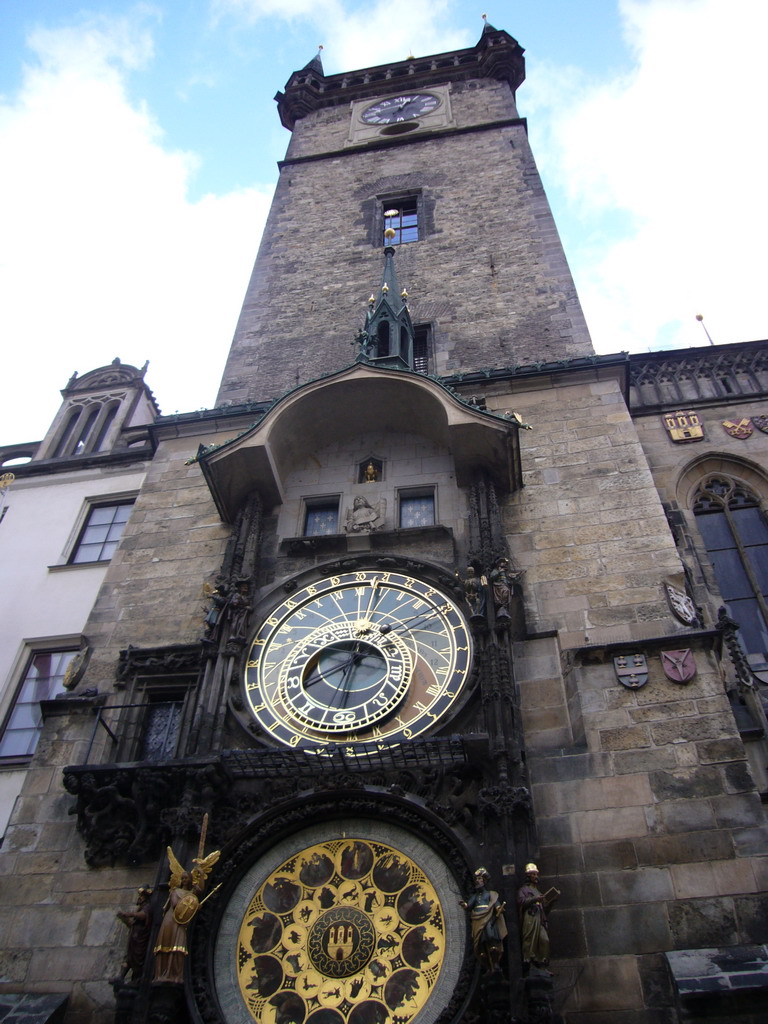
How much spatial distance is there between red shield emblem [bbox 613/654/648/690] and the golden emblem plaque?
256 centimetres

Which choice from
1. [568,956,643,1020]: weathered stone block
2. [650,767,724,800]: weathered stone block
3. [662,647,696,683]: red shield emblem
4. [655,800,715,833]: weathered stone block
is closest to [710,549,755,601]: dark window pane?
[662,647,696,683]: red shield emblem

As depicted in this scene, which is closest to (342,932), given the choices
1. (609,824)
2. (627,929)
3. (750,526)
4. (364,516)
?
(627,929)

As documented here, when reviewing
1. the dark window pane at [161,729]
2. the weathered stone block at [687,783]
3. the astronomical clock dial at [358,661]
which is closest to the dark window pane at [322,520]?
the astronomical clock dial at [358,661]

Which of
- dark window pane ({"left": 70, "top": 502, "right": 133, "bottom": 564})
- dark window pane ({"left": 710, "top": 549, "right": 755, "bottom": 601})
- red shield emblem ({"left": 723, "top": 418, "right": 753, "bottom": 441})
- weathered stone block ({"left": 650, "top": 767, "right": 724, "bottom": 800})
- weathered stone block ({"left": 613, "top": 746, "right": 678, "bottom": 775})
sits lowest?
weathered stone block ({"left": 650, "top": 767, "right": 724, "bottom": 800})

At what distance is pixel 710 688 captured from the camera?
8062 mm

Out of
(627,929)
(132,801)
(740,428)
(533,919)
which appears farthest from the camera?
(740,428)

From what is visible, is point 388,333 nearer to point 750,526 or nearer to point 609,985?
point 750,526

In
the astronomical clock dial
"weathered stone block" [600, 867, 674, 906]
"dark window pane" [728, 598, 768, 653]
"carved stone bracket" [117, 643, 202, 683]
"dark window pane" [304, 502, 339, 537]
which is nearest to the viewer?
"weathered stone block" [600, 867, 674, 906]

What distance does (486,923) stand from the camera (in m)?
6.50

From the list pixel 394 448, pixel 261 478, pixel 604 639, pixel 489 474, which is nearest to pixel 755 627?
pixel 604 639

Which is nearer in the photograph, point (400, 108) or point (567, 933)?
point (567, 933)

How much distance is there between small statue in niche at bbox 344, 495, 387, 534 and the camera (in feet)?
34.8

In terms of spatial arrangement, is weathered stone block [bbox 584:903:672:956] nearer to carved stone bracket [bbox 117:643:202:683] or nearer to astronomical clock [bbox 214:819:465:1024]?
astronomical clock [bbox 214:819:465:1024]

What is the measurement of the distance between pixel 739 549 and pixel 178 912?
8.17 metres
